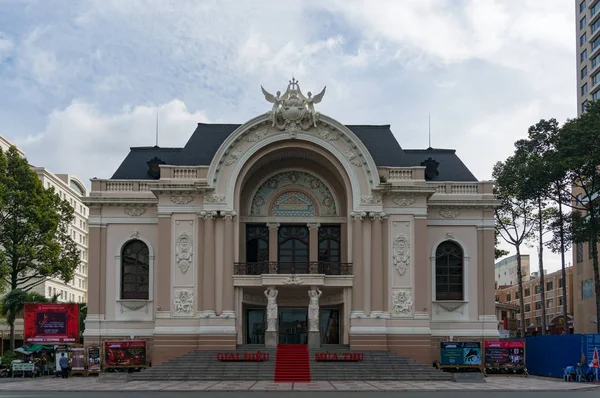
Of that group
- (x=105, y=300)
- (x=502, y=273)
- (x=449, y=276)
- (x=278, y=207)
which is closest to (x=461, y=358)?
(x=449, y=276)

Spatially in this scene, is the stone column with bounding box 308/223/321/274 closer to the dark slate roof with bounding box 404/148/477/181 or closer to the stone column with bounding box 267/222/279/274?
the stone column with bounding box 267/222/279/274

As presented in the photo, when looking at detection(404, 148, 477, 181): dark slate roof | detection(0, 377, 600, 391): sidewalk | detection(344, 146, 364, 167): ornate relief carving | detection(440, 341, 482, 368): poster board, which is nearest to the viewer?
detection(0, 377, 600, 391): sidewalk

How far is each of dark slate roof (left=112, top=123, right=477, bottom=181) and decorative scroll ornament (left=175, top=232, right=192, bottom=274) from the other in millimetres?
4995

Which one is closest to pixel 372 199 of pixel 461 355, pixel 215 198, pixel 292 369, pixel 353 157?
pixel 353 157

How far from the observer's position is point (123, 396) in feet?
98.7

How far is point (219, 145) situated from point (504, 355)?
2103 cm

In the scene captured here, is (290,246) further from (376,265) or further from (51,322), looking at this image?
(51,322)

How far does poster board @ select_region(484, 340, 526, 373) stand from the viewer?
45469 millimetres

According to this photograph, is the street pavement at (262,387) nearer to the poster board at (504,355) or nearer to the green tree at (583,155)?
the poster board at (504,355)

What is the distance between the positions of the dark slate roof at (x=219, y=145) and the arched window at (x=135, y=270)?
4.80 meters

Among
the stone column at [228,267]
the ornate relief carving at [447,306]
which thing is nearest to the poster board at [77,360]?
the stone column at [228,267]

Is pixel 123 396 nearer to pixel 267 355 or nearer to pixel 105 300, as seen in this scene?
pixel 267 355

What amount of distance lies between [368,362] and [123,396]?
17.2 m

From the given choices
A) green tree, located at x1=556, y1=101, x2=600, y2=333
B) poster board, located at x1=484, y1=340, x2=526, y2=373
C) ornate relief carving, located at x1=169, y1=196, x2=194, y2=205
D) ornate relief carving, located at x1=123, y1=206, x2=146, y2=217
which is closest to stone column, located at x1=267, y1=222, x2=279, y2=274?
ornate relief carving, located at x1=169, y1=196, x2=194, y2=205
